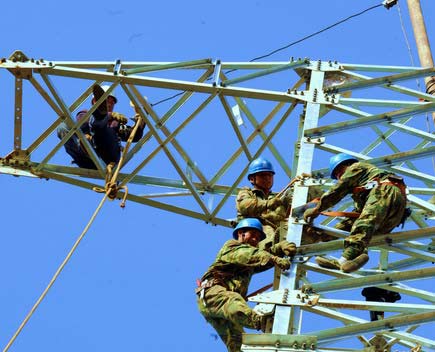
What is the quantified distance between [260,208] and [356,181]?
223 centimetres

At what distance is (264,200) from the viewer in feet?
62.5

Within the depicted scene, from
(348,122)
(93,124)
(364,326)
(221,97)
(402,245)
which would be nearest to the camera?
(364,326)

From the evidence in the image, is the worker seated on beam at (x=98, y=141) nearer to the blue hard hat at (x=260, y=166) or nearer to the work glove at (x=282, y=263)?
the blue hard hat at (x=260, y=166)

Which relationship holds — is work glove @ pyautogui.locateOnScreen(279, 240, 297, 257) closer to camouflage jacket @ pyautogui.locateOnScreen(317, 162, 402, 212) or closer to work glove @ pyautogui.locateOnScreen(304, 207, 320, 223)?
work glove @ pyautogui.locateOnScreen(304, 207, 320, 223)

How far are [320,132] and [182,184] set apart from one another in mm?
3472

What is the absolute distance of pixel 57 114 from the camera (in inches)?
762

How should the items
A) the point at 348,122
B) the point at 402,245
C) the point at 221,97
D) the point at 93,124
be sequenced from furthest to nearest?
the point at 93,124
the point at 221,97
the point at 348,122
the point at 402,245

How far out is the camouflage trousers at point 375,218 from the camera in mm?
15992

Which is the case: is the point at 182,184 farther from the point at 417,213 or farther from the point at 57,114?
the point at 417,213

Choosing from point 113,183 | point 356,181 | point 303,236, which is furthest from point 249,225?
point 113,183

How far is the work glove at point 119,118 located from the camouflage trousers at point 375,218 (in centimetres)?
598

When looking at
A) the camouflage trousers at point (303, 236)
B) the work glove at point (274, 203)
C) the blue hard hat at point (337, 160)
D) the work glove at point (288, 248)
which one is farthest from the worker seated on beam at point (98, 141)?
the work glove at point (288, 248)

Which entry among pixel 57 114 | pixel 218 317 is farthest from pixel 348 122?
pixel 57 114

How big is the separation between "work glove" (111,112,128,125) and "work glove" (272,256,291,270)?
6201 millimetres
